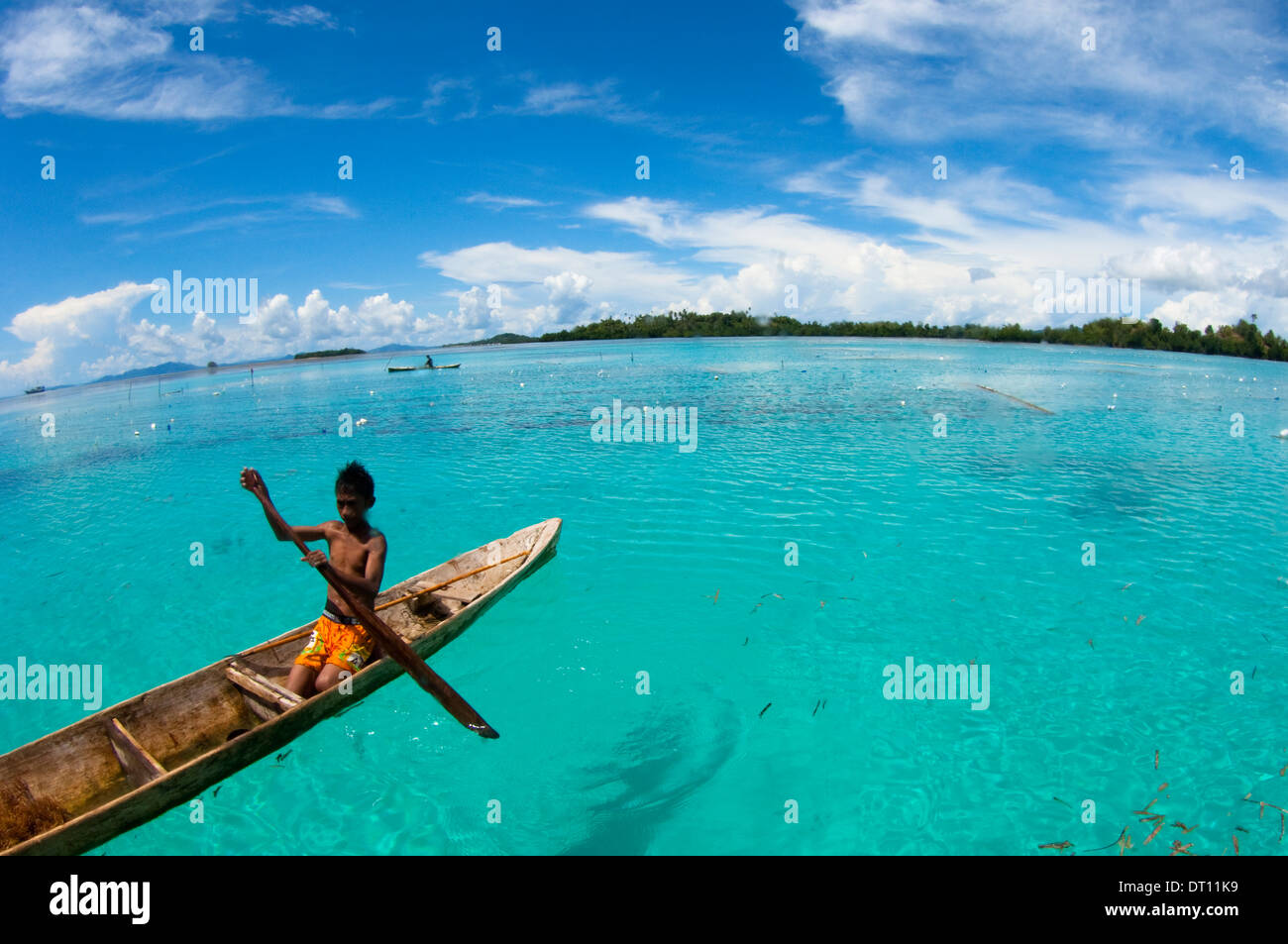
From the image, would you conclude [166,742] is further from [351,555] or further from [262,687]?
[351,555]

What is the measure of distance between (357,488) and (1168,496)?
20678 millimetres

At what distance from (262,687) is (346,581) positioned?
1.79 m

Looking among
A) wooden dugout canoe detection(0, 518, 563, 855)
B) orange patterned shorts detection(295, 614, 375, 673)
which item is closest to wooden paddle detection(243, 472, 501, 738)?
orange patterned shorts detection(295, 614, 375, 673)

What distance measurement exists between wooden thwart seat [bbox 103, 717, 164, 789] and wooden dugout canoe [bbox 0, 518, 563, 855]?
0.01 meters

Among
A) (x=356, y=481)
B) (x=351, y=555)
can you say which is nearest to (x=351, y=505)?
(x=356, y=481)

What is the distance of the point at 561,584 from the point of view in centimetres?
1217

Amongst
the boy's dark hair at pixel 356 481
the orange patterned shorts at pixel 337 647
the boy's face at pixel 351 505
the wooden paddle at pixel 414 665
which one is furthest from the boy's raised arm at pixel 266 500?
the orange patterned shorts at pixel 337 647

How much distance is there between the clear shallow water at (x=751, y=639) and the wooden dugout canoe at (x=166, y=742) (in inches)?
22.7

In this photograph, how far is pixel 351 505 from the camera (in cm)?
708
